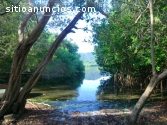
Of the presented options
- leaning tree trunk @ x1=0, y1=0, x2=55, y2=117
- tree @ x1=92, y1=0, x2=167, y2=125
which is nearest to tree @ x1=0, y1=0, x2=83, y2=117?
leaning tree trunk @ x1=0, y1=0, x2=55, y2=117

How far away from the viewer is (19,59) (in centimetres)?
802

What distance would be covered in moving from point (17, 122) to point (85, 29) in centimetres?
460

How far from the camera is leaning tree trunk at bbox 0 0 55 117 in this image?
25.6ft

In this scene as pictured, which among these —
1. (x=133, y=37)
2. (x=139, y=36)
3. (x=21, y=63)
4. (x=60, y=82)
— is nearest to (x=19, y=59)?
(x=21, y=63)

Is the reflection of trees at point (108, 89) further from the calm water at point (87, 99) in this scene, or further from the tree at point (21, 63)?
the tree at point (21, 63)

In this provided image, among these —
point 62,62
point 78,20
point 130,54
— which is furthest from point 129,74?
point 62,62

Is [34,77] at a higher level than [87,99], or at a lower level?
higher

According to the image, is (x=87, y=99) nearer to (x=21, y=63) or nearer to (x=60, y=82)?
(x=21, y=63)

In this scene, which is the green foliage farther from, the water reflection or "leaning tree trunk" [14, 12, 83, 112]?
the water reflection

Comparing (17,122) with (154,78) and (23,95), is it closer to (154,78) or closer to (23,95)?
(23,95)

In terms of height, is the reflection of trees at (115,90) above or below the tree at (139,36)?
below

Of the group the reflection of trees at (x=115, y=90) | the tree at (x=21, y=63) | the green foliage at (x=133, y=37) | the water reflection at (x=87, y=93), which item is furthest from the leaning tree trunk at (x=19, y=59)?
the reflection of trees at (x=115, y=90)

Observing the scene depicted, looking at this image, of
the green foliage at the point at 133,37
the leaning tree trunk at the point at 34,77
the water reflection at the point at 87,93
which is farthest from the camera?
the water reflection at the point at 87,93

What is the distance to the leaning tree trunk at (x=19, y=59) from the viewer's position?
25.6 feet
